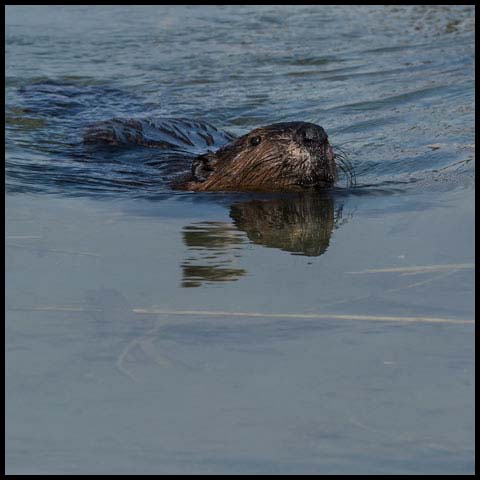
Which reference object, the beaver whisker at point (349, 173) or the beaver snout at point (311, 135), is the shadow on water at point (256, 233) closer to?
the beaver snout at point (311, 135)

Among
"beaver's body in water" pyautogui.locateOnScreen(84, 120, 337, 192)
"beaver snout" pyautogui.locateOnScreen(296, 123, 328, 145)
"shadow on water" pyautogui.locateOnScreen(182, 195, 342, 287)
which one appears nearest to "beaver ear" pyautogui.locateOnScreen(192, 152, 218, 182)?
"beaver's body in water" pyautogui.locateOnScreen(84, 120, 337, 192)

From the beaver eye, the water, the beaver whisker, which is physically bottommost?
the water

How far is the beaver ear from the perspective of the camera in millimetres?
6801

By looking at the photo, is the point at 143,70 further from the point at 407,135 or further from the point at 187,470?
the point at 187,470

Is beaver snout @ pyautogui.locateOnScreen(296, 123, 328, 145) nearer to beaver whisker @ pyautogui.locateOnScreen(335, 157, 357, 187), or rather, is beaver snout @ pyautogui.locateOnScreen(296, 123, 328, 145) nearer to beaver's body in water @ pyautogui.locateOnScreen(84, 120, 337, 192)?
beaver's body in water @ pyautogui.locateOnScreen(84, 120, 337, 192)

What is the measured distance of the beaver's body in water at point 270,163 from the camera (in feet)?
21.4

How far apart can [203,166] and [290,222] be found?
3.25 feet

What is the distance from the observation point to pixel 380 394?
344cm

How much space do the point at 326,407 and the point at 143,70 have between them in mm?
7635

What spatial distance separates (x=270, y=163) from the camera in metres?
6.68

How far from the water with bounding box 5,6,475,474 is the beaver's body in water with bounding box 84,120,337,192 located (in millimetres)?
142

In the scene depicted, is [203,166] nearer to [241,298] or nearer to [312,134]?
[312,134]

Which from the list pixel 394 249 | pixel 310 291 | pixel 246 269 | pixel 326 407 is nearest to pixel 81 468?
pixel 326 407

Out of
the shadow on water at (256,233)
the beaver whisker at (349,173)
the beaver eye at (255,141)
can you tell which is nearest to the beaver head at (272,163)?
the beaver eye at (255,141)
